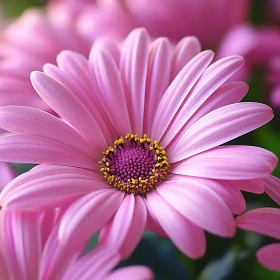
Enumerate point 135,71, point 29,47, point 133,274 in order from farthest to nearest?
1. point 29,47
2. point 135,71
3. point 133,274

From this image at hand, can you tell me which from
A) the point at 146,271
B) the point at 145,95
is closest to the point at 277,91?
the point at 145,95

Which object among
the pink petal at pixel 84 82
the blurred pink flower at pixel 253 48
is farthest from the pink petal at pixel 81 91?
the blurred pink flower at pixel 253 48

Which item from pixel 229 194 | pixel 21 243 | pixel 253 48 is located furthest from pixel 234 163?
pixel 253 48

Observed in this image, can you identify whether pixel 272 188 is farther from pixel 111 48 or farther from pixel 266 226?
pixel 111 48

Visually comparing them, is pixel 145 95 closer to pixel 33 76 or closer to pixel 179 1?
pixel 33 76

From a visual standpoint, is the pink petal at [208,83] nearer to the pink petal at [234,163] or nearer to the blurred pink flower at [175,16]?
the pink petal at [234,163]

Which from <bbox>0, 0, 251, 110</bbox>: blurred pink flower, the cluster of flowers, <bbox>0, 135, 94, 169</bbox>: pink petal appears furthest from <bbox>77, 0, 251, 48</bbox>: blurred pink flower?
<bbox>0, 135, 94, 169</bbox>: pink petal

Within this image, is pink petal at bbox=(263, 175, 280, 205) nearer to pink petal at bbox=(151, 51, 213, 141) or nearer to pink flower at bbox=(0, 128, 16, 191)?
pink petal at bbox=(151, 51, 213, 141)
